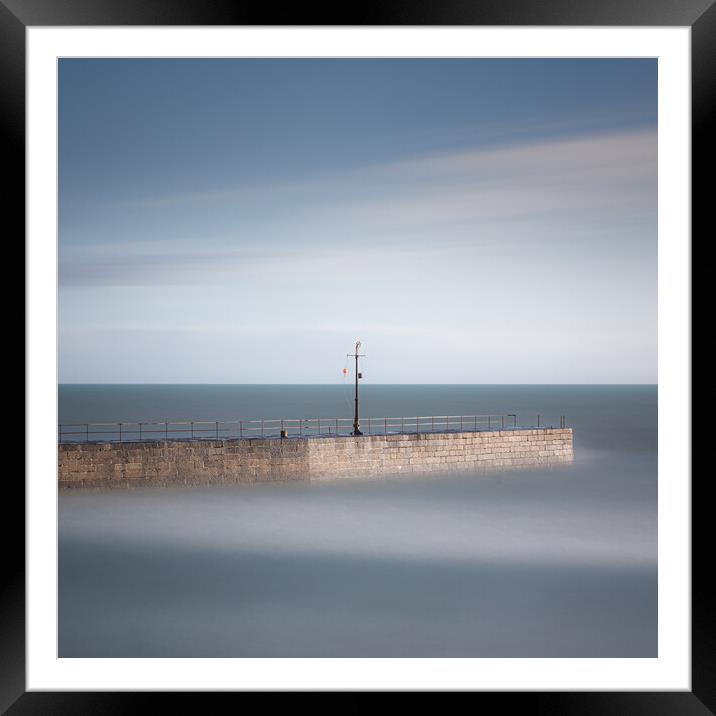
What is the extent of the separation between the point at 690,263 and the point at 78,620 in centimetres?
554

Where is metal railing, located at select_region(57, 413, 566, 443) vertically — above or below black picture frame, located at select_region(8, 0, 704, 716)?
below

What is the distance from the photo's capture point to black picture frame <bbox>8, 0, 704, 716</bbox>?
9.63ft

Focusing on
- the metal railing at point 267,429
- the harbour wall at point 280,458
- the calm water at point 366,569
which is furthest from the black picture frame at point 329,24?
the metal railing at point 267,429

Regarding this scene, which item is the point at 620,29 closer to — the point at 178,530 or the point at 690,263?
the point at 690,263

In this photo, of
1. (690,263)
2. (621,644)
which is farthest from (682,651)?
(621,644)

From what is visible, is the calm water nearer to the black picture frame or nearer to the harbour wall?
the harbour wall

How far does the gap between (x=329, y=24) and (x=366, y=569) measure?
23.0 ft

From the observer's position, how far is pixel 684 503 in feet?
10.3

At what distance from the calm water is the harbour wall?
0.23m

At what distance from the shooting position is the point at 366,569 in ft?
29.7

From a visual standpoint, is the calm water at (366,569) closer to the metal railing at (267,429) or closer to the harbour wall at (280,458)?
the harbour wall at (280,458)

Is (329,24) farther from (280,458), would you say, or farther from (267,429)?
(267,429)

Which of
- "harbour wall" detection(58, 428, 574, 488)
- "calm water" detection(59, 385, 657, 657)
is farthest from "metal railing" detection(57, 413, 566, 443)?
"calm water" detection(59, 385, 657, 657)

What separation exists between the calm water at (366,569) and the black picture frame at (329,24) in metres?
2.83
